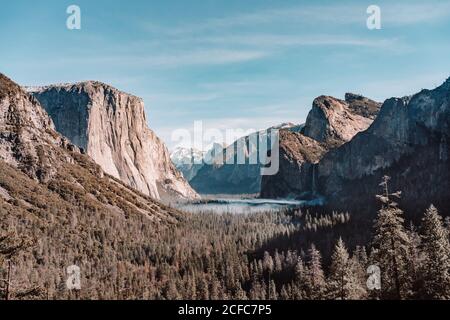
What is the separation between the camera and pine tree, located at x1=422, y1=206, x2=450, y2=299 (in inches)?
2453

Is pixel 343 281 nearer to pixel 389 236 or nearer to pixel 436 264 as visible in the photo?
pixel 389 236

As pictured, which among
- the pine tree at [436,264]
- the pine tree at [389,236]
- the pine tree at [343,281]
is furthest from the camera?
the pine tree at [436,264]

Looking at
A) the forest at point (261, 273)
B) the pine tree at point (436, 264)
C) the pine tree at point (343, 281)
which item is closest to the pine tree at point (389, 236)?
the forest at point (261, 273)

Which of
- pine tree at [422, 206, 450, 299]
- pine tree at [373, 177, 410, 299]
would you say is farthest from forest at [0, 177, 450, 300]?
pine tree at [373, 177, 410, 299]

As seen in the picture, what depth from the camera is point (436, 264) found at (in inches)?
2511

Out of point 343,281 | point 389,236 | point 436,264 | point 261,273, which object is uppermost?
point 389,236

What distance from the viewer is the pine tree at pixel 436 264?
204 feet

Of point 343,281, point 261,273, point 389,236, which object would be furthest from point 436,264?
point 261,273

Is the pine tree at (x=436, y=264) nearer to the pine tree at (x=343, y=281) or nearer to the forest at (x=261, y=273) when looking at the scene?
the forest at (x=261, y=273)

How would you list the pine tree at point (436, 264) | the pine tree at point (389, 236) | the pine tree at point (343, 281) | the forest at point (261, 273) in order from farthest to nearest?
the pine tree at point (436, 264)
the pine tree at point (343, 281)
the forest at point (261, 273)
the pine tree at point (389, 236)

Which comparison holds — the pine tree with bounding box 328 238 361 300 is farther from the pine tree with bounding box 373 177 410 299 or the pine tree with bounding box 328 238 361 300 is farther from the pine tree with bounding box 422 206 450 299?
the pine tree with bounding box 422 206 450 299
